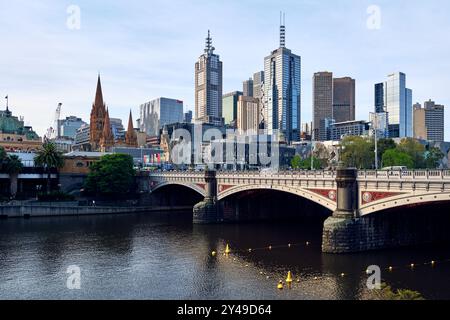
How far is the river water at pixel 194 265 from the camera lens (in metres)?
37.6

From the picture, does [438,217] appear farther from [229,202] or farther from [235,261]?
[229,202]

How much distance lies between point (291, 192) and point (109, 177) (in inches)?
2179

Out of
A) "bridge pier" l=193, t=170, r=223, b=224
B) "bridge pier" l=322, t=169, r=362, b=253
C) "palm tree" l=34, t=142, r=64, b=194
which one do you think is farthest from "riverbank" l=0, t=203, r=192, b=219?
"bridge pier" l=322, t=169, r=362, b=253

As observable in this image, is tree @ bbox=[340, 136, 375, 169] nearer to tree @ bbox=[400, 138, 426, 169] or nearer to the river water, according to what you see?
tree @ bbox=[400, 138, 426, 169]

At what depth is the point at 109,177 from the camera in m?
104

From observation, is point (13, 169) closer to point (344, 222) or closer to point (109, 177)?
point (109, 177)

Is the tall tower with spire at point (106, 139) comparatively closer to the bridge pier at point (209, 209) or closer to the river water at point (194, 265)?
the bridge pier at point (209, 209)

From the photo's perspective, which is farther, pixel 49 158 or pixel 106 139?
pixel 106 139

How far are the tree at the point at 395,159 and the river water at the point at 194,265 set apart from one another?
4233cm

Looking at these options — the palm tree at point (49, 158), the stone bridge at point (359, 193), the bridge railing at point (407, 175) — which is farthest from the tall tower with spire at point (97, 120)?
the bridge railing at point (407, 175)

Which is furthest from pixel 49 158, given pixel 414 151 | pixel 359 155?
pixel 414 151

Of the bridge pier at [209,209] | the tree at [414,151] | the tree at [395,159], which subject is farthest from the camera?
the tree at [414,151]

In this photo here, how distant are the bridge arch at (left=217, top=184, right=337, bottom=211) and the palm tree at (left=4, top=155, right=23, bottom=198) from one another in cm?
5153

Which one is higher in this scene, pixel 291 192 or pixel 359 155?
pixel 359 155
